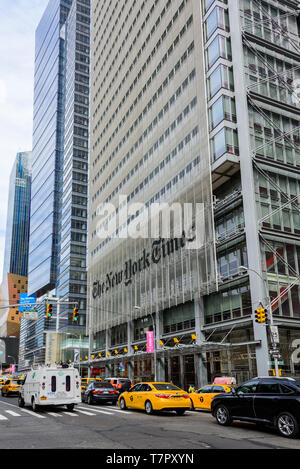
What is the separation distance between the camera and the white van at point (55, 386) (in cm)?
1996

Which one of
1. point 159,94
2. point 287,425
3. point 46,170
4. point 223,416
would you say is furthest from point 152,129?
Result: point 46,170

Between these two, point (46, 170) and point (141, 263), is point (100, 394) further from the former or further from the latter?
point (46, 170)

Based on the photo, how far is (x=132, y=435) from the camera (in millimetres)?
11977

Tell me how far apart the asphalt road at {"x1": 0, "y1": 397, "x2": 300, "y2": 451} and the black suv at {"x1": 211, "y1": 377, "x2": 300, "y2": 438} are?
368mm

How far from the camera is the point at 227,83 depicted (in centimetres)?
4019

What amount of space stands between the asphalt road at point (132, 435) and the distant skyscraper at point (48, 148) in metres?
104

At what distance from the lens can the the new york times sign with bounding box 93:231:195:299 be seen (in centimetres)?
4342

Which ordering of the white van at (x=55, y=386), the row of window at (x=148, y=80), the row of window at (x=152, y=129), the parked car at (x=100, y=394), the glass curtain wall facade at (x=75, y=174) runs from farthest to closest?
the glass curtain wall facade at (x=75, y=174) < the row of window at (x=148, y=80) < the row of window at (x=152, y=129) < the parked car at (x=100, y=394) < the white van at (x=55, y=386)

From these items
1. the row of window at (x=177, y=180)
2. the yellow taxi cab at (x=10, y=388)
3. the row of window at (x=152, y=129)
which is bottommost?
the yellow taxi cab at (x=10, y=388)

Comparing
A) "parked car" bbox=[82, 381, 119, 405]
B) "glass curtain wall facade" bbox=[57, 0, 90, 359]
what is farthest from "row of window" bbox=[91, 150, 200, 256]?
"glass curtain wall facade" bbox=[57, 0, 90, 359]

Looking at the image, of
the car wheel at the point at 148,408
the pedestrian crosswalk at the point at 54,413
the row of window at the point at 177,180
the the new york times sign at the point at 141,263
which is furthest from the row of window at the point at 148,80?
the pedestrian crosswalk at the point at 54,413

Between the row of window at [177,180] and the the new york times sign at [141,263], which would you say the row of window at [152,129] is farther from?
the the new york times sign at [141,263]

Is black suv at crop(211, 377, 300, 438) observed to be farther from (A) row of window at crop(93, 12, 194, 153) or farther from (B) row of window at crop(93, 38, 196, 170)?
(A) row of window at crop(93, 12, 194, 153)

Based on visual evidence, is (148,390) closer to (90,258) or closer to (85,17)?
(90,258)
